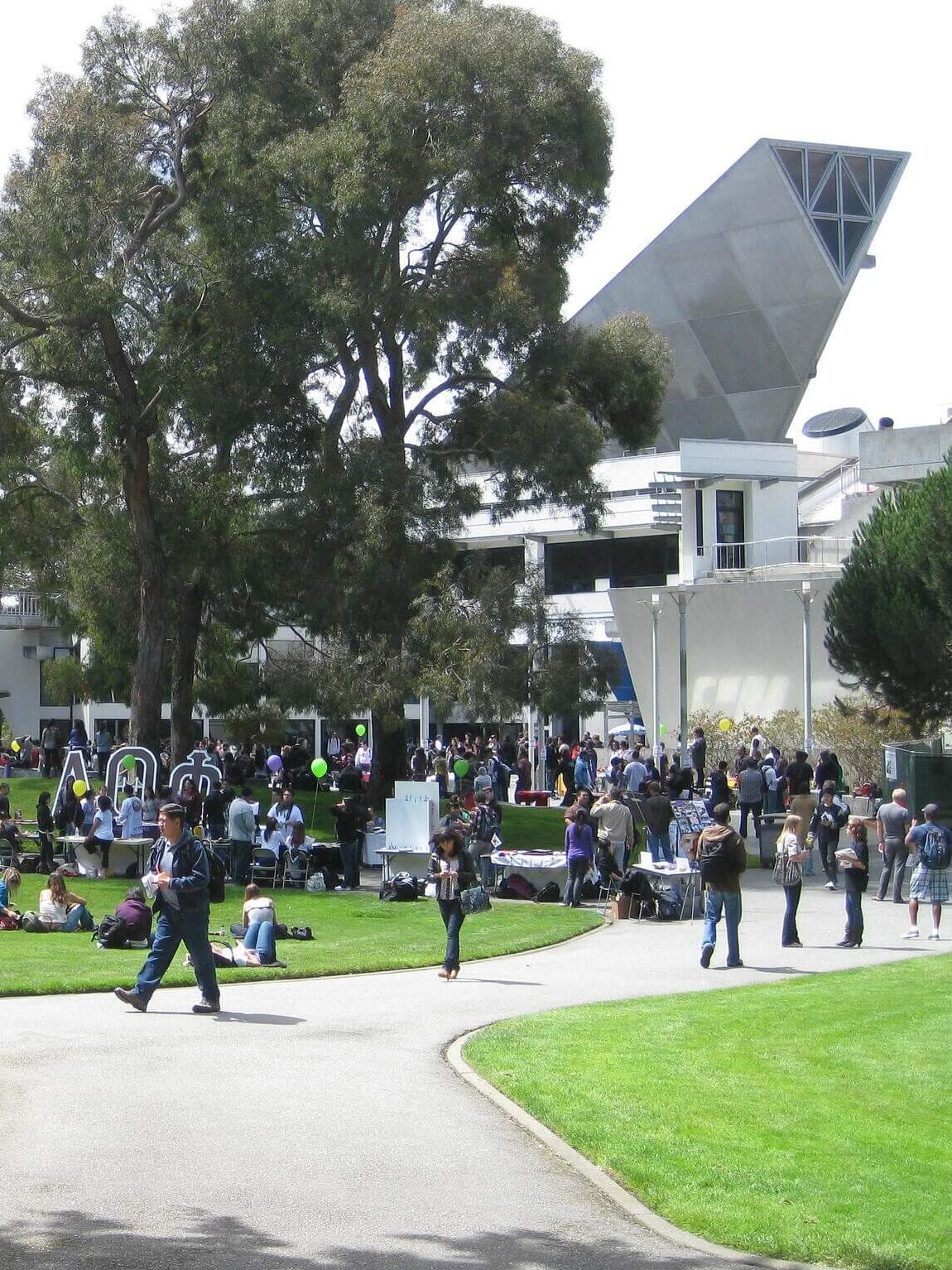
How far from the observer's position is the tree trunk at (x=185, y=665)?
34.6 m

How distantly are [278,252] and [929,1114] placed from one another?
24698 mm

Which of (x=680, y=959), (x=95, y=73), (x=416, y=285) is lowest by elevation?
(x=680, y=959)

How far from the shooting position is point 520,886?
23.2 meters

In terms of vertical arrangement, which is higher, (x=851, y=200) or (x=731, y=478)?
(x=851, y=200)

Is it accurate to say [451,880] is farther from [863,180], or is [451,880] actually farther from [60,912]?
[863,180]

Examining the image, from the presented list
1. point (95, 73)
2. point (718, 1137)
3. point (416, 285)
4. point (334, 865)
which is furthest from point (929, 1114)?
point (95, 73)

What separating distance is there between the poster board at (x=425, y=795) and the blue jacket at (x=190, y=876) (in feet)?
39.2

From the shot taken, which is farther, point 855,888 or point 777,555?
point 777,555

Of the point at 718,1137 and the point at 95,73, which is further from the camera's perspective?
the point at 95,73

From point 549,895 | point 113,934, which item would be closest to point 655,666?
point 549,895

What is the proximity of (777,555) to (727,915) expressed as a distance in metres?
39.2

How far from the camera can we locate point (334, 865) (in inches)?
982

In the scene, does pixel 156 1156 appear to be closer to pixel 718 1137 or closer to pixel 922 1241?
pixel 718 1137

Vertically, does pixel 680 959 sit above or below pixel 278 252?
below
